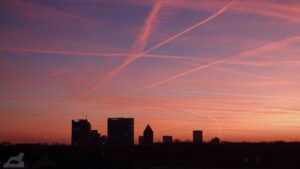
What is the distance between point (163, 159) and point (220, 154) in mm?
16279

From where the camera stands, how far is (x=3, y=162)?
130m

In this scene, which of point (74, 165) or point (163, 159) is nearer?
point (74, 165)

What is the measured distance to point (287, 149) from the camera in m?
160

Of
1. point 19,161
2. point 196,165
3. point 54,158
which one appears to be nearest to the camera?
point 19,161

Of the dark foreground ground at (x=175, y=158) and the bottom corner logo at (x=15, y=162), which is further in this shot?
→ the dark foreground ground at (x=175, y=158)

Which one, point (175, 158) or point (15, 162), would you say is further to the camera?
point (175, 158)

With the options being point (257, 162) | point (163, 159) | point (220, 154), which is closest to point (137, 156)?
point (163, 159)

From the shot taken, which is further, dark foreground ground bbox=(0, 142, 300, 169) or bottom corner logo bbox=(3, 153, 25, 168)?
dark foreground ground bbox=(0, 142, 300, 169)

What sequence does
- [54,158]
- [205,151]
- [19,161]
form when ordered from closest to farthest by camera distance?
[19,161], [54,158], [205,151]

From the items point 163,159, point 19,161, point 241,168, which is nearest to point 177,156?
point 163,159

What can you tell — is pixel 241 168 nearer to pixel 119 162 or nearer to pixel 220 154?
pixel 220 154

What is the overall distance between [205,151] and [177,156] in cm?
909

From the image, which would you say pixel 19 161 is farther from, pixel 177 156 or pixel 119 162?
pixel 177 156

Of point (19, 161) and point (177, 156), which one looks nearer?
point (19, 161)
